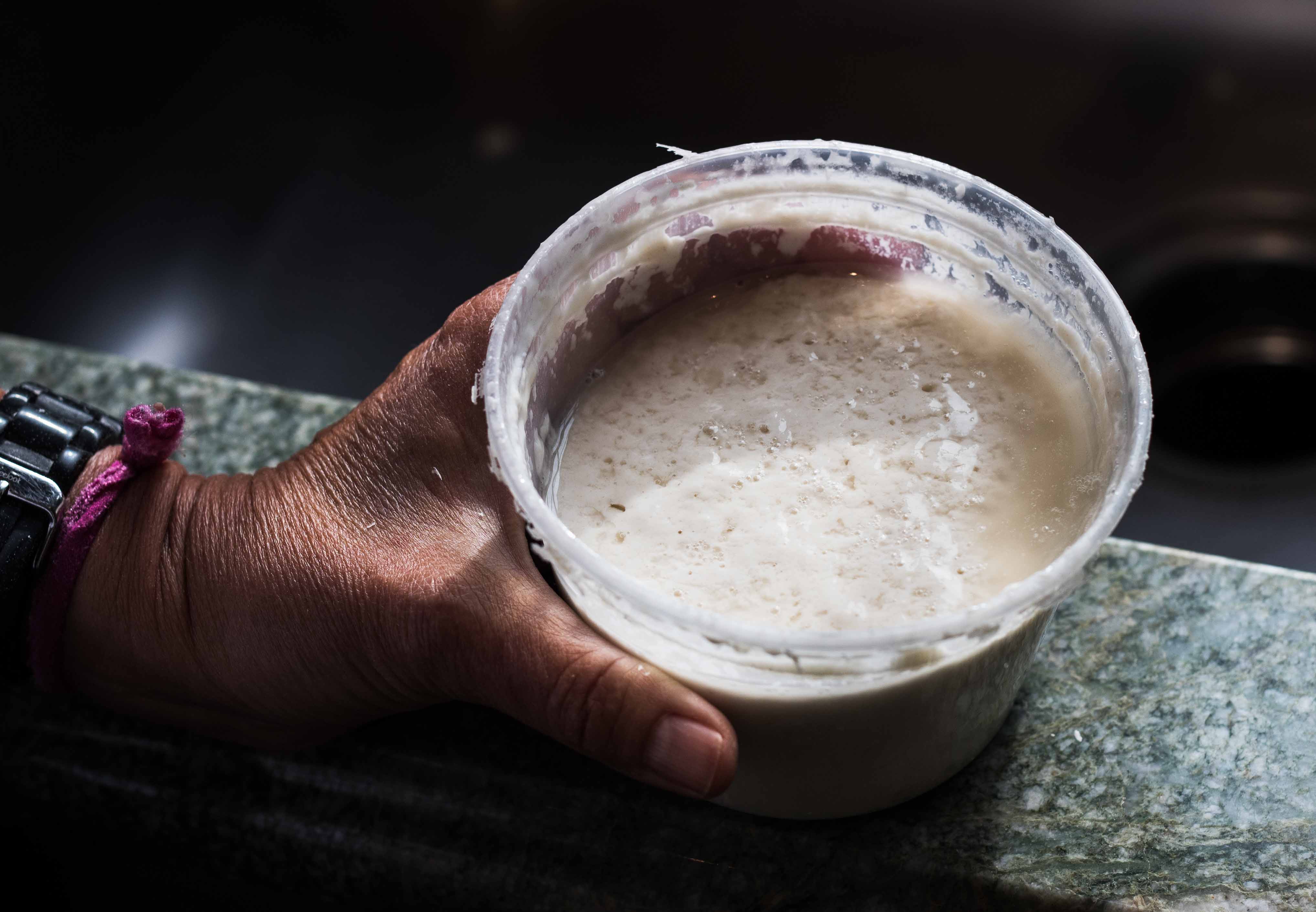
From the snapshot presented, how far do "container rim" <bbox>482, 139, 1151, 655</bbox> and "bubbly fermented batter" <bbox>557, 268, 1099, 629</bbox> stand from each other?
0.11 feet

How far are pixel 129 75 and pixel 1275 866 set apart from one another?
1.56 meters

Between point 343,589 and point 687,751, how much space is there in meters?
0.29

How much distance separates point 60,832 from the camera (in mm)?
1077

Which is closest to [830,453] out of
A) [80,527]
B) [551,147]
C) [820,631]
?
[820,631]

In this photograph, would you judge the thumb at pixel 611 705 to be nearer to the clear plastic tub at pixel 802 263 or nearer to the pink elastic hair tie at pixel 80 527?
the clear plastic tub at pixel 802 263

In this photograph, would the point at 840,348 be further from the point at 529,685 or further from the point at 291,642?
the point at 291,642

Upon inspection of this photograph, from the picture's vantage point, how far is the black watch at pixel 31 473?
93 cm

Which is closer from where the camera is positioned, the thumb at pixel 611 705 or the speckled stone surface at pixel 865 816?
the thumb at pixel 611 705

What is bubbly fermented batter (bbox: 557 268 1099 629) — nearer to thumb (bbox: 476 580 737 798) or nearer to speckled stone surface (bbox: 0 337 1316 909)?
thumb (bbox: 476 580 737 798)

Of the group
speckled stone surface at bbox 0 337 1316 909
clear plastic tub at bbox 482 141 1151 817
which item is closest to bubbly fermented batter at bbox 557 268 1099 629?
clear plastic tub at bbox 482 141 1151 817

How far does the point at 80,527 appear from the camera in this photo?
37.8 inches

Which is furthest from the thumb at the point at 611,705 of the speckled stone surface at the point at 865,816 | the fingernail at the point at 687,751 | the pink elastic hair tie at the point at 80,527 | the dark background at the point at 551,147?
the dark background at the point at 551,147

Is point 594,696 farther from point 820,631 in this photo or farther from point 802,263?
point 802,263

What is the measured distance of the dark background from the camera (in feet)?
4.66
